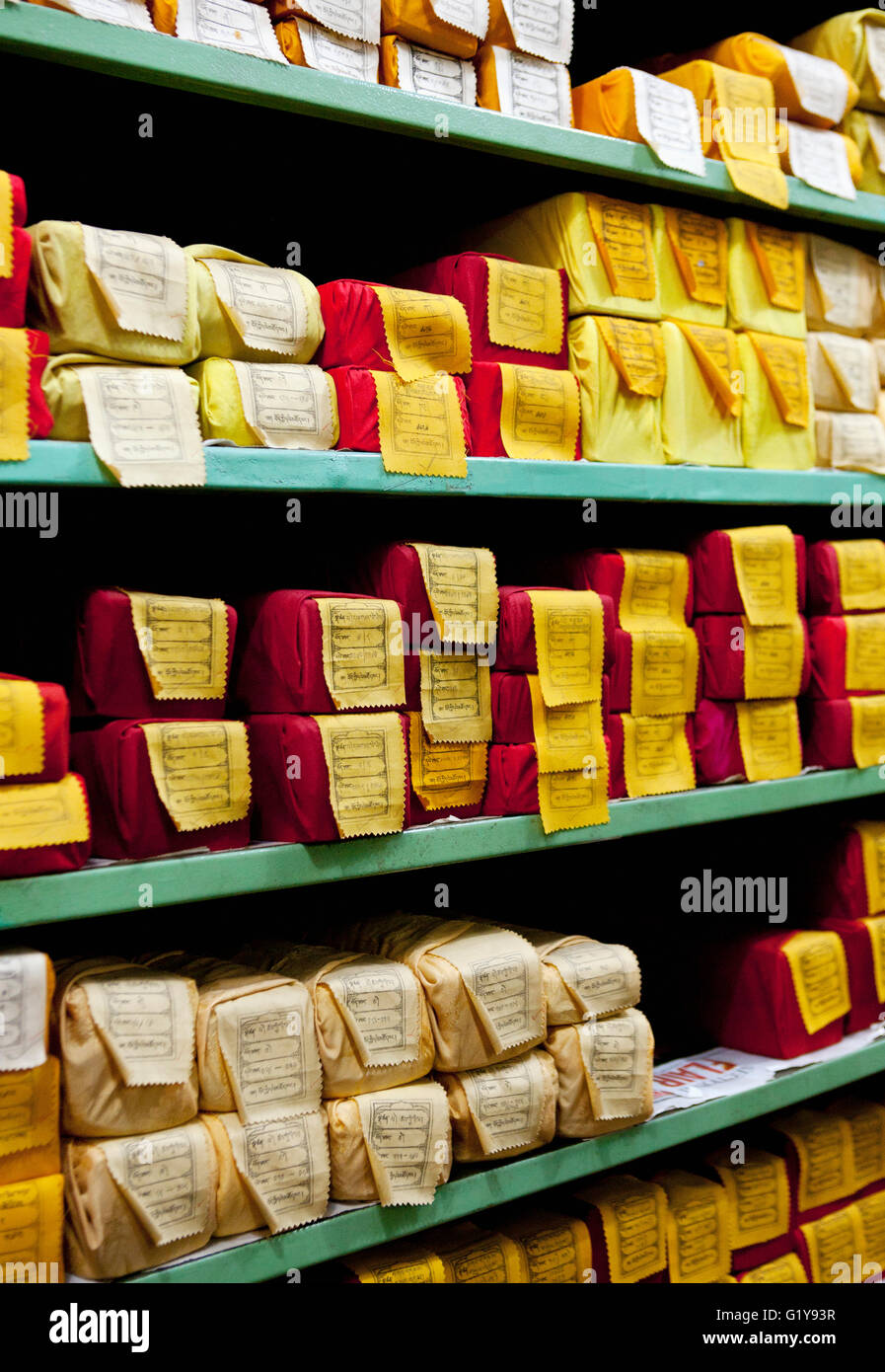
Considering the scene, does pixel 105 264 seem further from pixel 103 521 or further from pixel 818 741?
pixel 818 741

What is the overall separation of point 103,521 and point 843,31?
1649 millimetres

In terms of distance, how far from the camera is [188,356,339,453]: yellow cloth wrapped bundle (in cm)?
151

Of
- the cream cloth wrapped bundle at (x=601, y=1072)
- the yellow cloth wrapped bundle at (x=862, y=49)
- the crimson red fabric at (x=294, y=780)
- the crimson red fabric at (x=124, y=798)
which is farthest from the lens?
the yellow cloth wrapped bundle at (x=862, y=49)

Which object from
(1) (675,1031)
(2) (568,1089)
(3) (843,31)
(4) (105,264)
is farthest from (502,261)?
(1) (675,1031)

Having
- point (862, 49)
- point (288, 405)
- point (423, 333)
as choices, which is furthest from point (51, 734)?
point (862, 49)

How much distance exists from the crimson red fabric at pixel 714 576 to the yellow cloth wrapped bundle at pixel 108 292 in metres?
1.03

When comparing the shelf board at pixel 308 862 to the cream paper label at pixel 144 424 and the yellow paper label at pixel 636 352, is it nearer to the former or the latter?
the cream paper label at pixel 144 424

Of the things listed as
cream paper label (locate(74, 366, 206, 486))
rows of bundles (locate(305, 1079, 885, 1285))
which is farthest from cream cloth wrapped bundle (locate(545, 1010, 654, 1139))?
cream paper label (locate(74, 366, 206, 486))

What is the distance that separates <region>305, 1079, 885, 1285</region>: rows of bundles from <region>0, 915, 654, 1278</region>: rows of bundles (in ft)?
0.60

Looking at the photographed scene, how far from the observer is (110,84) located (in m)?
1.54

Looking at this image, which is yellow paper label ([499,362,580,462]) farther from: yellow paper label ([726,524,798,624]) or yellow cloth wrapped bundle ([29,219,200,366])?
yellow cloth wrapped bundle ([29,219,200,366])

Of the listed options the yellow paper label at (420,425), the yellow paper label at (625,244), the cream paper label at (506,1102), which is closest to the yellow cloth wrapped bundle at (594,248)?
the yellow paper label at (625,244)

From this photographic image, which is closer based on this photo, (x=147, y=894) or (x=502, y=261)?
(x=147, y=894)

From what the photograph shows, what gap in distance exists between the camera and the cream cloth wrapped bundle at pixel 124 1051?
1.38 m
